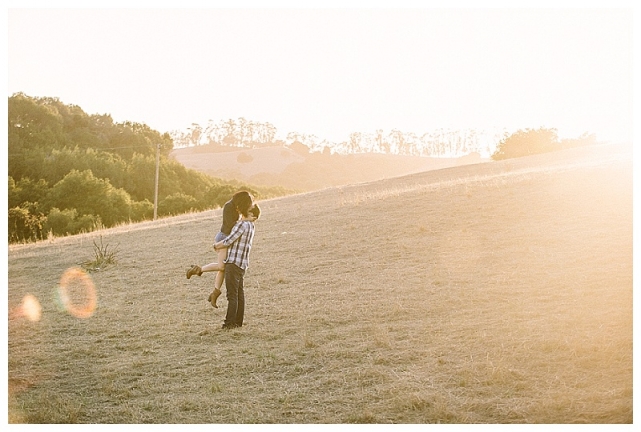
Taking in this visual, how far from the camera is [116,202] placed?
150ft

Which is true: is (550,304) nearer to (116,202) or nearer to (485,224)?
(485,224)

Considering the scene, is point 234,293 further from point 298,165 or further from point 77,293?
point 298,165

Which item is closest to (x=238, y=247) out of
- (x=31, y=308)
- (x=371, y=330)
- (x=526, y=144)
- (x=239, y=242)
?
(x=239, y=242)

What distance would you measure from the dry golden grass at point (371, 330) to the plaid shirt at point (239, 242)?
1.26 meters

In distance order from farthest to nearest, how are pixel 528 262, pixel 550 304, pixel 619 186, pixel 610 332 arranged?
pixel 619 186
pixel 528 262
pixel 550 304
pixel 610 332

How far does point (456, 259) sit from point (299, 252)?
15.5 ft

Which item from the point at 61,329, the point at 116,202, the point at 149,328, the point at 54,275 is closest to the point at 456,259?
the point at 149,328

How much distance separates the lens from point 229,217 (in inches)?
374

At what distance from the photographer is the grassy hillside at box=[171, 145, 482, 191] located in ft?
312

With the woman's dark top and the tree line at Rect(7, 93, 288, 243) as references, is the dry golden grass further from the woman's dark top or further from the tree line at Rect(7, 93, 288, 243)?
the tree line at Rect(7, 93, 288, 243)

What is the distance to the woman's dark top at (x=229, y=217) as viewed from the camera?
950 centimetres

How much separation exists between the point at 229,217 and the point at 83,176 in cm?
4082

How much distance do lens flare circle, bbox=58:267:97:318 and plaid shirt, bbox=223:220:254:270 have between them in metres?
4.26

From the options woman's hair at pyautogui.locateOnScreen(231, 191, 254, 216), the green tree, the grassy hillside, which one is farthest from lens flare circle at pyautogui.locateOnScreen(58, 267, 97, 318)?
the grassy hillside
